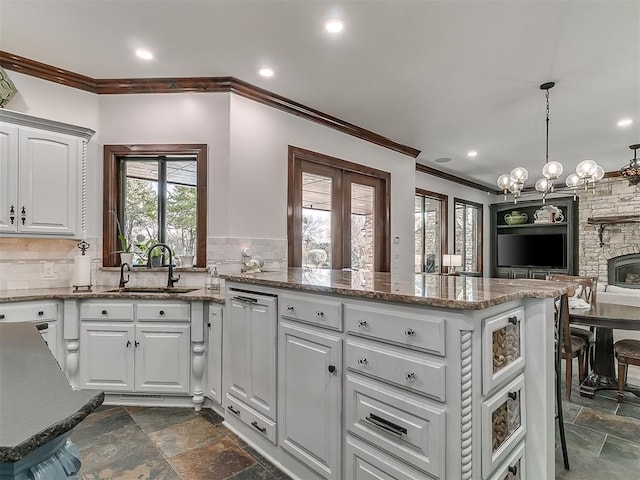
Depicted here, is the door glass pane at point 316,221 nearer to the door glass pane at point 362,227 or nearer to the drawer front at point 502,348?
the door glass pane at point 362,227

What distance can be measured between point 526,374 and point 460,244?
618 cm

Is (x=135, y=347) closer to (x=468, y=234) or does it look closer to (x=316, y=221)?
(x=316, y=221)

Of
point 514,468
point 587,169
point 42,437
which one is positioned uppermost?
point 587,169

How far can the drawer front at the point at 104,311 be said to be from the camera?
267 centimetres

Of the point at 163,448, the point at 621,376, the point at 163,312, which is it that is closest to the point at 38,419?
the point at 163,448

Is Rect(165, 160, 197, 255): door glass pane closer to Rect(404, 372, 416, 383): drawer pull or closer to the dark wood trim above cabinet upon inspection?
the dark wood trim above cabinet

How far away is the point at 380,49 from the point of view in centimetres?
272

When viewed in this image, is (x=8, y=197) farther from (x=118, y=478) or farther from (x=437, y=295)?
(x=437, y=295)

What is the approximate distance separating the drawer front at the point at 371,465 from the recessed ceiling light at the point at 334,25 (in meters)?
2.54

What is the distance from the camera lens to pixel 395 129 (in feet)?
14.7

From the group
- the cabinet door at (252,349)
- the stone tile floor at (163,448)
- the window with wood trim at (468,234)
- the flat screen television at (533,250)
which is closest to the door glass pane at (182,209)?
the cabinet door at (252,349)

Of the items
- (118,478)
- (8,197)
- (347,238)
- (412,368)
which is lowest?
(118,478)

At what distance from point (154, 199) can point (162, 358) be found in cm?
153

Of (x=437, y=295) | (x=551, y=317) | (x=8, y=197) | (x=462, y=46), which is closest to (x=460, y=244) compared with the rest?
(x=462, y=46)
